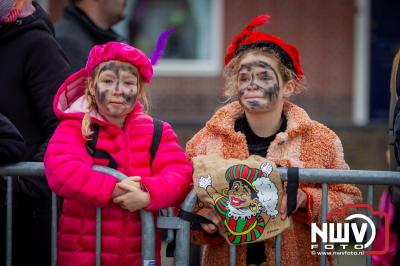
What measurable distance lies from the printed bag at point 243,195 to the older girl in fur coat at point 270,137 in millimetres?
77

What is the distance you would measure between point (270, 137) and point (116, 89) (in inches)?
29.4

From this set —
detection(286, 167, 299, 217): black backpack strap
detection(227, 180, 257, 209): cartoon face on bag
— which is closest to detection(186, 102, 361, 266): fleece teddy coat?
detection(286, 167, 299, 217): black backpack strap

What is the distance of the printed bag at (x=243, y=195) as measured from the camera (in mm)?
3334

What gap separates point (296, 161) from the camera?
352cm

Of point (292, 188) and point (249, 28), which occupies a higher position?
point (249, 28)

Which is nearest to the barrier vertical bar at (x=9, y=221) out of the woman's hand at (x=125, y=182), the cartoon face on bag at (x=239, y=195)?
the woman's hand at (x=125, y=182)

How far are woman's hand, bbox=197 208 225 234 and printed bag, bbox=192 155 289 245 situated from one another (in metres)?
0.04

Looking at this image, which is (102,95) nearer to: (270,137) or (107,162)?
(107,162)

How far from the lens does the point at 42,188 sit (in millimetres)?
3541

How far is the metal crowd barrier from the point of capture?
3312 millimetres

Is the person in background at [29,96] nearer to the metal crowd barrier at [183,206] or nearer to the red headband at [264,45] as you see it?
the metal crowd barrier at [183,206]

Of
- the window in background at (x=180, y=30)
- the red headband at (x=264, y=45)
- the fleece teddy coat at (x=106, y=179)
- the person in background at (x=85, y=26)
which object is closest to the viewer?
the fleece teddy coat at (x=106, y=179)

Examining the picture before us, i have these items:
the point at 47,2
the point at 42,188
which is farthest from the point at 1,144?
the point at 47,2

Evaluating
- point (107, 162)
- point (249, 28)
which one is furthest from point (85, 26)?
point (107, 162)
